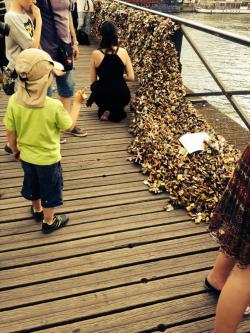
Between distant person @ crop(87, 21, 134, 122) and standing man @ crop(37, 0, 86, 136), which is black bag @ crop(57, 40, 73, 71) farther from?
distant person @ crop(87, 21, 134, 122)

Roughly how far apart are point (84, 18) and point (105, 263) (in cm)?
851

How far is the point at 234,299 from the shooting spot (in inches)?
74.4

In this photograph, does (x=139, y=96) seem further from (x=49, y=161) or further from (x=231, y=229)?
(x=231, y=229)

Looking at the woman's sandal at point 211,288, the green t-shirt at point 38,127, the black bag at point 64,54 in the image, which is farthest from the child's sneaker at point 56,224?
the black bag at point 64,54

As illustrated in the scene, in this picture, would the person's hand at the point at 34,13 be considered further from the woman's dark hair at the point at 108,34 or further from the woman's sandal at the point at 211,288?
the woman's sandal at the point at 211,288

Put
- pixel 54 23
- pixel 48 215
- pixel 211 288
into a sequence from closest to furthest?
pixel 211 288 → pixel 48 215 → pixel 54 23

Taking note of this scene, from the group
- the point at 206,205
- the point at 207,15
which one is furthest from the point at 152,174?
the point at 207,15

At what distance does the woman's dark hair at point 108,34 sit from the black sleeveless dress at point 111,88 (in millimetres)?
228

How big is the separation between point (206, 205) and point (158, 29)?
353 centimetres

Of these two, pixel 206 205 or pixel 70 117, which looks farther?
pixel 206 205

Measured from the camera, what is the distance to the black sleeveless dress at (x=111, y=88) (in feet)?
16.6

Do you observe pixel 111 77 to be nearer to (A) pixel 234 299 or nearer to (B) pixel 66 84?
(B) pixel 66 84

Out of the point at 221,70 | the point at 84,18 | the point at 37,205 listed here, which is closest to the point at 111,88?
the point at 37,205

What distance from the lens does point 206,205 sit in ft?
11.2
